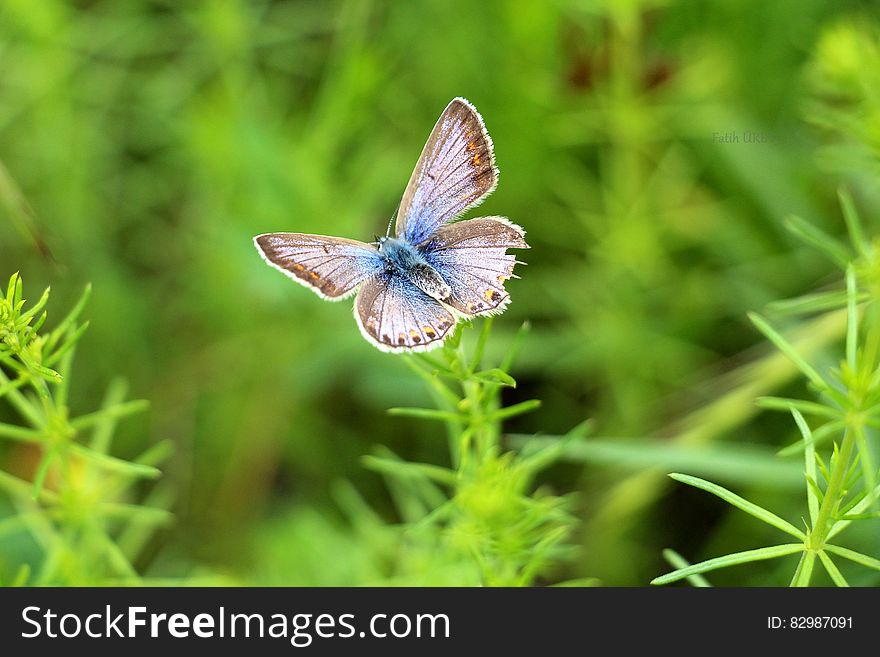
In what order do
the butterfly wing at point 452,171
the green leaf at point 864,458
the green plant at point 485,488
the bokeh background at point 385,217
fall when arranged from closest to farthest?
the green leaf at point 864,458
the green plant at point 485,488
the butterfly wing at point 452,171
the bokeh background at point 385,217

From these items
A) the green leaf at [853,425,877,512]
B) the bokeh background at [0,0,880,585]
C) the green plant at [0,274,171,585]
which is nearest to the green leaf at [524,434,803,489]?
the bokeh background at [0,0,880,585]

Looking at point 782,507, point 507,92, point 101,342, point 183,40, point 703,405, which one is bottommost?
point 782,507

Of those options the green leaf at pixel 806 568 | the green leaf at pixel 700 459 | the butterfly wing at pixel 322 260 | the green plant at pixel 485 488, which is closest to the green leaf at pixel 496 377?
the green plant at pixel 485 488

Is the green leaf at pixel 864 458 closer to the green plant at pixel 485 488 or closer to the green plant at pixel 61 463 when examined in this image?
the green plant at pixel 485 488

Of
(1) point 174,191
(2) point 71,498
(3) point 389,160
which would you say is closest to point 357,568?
(2) point 71,498

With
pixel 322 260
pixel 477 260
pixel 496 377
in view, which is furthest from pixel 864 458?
pixel 322 260
